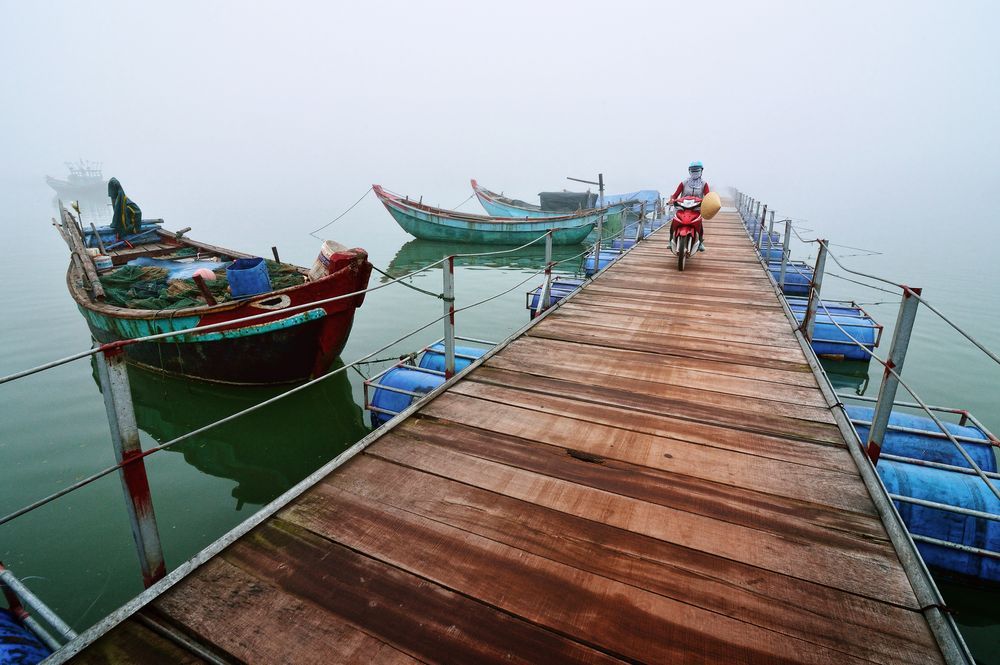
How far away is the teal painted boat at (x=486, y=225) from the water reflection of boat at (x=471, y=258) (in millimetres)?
367

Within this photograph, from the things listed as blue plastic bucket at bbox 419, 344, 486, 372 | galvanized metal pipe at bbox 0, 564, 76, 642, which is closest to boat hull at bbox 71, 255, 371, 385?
blue plastic bucket at bbox 419, 344, 486, 372

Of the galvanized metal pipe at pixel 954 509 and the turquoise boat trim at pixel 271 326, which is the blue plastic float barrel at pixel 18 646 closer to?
the galvanized metal pipe at pixel 954 509

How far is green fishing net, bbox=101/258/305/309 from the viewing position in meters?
7.89

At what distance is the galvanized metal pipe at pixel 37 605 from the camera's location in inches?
87.8

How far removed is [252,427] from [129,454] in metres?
5.40

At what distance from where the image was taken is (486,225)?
23.4 meters

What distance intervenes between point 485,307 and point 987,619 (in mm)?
10734

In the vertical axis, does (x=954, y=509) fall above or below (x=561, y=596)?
below

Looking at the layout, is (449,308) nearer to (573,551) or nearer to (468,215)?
(573,551)

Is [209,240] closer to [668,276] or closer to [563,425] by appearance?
[668,276]

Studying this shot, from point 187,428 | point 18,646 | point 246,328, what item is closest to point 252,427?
point 187,428

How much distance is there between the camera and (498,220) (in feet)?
76.1

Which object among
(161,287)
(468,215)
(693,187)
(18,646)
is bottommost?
(18,646)

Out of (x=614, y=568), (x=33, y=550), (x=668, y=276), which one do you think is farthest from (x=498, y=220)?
(x=614, y=568)
